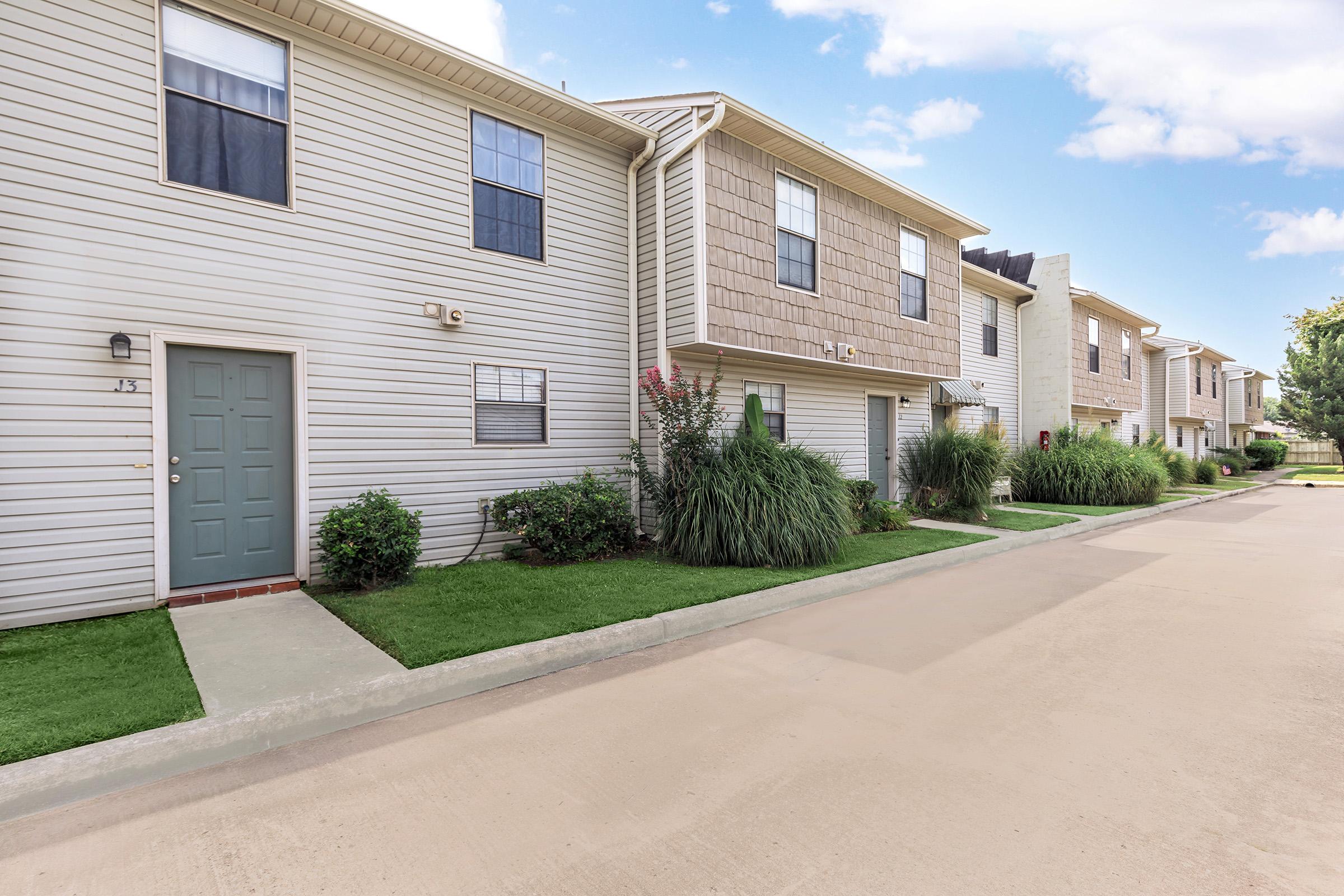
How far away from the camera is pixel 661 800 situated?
2.70 m

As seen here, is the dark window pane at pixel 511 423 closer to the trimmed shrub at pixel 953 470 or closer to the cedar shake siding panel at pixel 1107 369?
the trimmed shrub at pixel 953 470

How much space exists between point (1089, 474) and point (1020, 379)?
3.52 metres

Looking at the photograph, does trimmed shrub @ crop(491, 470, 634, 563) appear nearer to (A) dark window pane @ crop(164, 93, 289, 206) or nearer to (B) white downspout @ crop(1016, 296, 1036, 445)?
(A) dark window pane @ crop(164, 93, 289, 206)

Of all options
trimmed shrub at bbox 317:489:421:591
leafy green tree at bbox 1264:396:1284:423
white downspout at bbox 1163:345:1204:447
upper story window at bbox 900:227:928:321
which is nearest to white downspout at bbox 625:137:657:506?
trimmed shrub at bbox 317:489:421:591

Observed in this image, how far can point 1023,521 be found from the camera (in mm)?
11430

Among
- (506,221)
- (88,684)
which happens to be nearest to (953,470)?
(506,221)

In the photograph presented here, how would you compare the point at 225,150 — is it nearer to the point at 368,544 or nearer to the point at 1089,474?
the point at 368,544

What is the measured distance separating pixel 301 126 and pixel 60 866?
6.23 metres

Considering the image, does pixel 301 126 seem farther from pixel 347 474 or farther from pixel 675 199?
pixel 675 199

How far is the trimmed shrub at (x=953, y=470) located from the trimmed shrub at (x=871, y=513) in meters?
1.81

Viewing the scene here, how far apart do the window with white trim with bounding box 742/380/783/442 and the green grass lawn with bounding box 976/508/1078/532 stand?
411cm

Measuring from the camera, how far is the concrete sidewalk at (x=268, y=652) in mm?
3670

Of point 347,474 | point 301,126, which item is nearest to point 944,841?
point 347,474

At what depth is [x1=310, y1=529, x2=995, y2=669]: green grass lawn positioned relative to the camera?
4.53 meters
